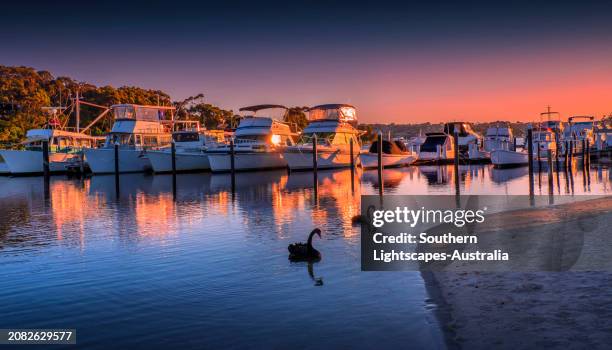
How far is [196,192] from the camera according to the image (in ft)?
120

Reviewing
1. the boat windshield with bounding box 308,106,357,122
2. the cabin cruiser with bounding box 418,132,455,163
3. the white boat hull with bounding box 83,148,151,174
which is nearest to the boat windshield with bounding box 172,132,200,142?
the white boat hull with bounding box 83,148,151,174

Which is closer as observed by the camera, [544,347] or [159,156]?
[544,347]

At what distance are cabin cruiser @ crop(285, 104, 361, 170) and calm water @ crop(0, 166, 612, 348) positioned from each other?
34037 mm

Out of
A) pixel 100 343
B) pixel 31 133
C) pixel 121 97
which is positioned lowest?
pixel 100 343

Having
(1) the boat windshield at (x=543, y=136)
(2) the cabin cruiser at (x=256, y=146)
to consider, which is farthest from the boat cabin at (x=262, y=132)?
(1) the boat windshield at (x=543, y=136)

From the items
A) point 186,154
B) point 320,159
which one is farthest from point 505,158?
point 186,154

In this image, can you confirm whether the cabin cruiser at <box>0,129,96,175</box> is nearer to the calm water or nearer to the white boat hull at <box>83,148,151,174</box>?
the white boat hull at <box>83,148,151,174</box>

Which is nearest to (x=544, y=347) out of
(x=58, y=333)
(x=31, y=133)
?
(x=58, y=333)

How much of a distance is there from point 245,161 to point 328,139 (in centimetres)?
848

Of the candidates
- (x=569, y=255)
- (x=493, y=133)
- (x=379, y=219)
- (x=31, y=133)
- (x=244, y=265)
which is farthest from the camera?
(x=493, y=133)

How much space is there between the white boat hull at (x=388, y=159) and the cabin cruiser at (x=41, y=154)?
91.8 ft

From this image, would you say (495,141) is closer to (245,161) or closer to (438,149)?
(438,149)

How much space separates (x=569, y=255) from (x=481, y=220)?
5.97 meters

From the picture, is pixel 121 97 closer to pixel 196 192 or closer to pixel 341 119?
pixel 341 119
